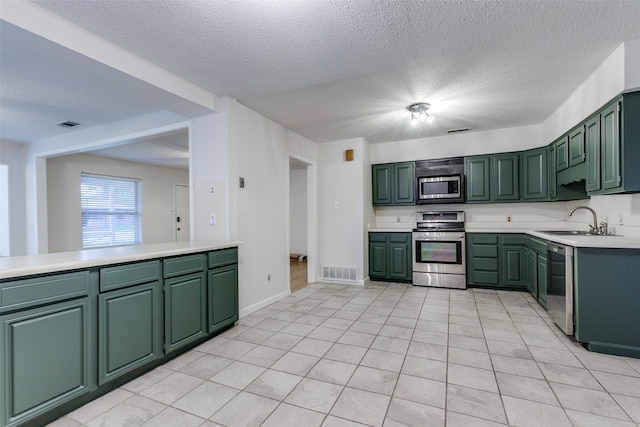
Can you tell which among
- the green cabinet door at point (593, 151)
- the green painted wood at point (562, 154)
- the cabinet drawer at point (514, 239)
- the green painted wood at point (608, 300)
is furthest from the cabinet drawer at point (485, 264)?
the green painted wood at point (608, 300)

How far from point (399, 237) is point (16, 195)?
6306mm

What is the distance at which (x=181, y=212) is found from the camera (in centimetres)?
745

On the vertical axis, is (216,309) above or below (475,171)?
below

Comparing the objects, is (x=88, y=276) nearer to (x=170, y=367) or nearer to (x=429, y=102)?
(x=170, y=367)

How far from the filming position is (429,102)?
3.38 meters

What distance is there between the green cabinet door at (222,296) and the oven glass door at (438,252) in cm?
294

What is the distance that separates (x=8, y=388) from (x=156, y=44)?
227cm

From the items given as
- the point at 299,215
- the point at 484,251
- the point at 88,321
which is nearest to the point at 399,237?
the point at 484,251

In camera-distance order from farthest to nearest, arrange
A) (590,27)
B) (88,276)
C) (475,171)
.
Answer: (475,171) < (590,27) < (88,276)

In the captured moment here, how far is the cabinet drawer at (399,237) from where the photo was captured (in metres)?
4.83

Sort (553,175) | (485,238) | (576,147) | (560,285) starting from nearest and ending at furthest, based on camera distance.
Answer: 1. (560,285)
2. (576,147)
3. (553,175)
4. (485,238)

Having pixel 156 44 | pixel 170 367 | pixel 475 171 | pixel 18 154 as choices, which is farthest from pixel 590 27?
pixel 18 154

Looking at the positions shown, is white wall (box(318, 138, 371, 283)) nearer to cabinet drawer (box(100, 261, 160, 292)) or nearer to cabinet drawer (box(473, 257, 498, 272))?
cabinet drawer (box(473, 257, 498, 272))

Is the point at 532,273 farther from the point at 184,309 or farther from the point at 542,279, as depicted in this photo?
the point at 184,309
